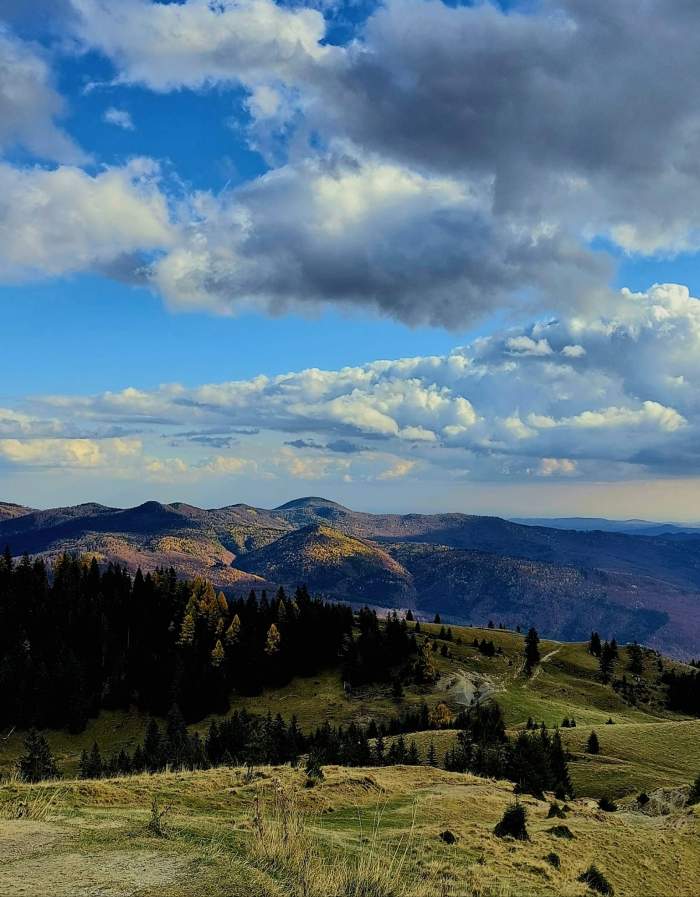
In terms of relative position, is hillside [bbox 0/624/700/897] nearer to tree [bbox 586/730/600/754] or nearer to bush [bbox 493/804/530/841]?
bush [bbox 493/804/530/841]

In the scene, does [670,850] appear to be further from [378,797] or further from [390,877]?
[390,877]

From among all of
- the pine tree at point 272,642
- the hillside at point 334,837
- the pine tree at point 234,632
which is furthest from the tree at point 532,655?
the hillside at point 334,837

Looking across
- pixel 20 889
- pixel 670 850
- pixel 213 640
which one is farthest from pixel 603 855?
pixel 213 640

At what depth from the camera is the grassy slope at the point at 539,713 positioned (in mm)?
63613

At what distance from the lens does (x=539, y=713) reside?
112062 mm

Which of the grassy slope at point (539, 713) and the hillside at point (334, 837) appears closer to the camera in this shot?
the hillside at point (334, 837)

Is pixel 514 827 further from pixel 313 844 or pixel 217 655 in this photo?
pixel 217 655

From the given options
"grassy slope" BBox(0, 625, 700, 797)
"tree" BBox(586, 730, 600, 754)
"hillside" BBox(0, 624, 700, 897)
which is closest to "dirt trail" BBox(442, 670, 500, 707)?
"grassy slope" BBox(0, 625, 700, 797)

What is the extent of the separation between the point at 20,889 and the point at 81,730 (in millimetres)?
125667

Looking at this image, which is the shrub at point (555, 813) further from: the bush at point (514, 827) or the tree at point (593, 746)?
the tree at point (593, 746)

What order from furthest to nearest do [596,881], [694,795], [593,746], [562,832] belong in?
[593,746] < [694,795] < [562,832] < [596,881]

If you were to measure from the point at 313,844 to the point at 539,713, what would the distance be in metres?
106

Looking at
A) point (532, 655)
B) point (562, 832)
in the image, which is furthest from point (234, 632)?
point (562, 832)

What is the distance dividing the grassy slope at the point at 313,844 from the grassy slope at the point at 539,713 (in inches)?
1192
